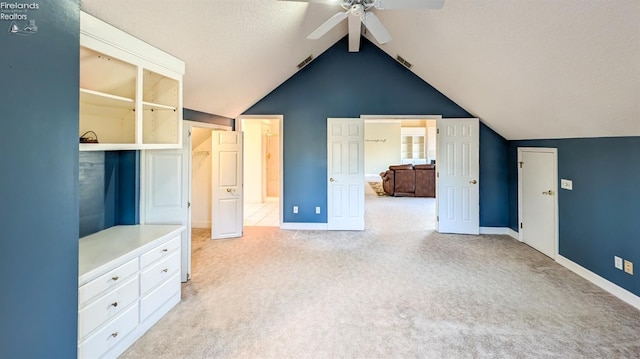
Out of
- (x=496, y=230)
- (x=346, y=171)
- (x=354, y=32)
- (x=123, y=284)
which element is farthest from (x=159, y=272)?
(x=496, y=230)

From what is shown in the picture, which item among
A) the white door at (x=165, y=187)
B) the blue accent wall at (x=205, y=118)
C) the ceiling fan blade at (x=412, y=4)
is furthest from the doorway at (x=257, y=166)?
the ceiling fan blade at (x=412, y=4)

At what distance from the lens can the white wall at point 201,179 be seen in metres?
5.54

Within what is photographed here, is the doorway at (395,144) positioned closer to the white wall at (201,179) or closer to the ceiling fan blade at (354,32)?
the ceiling fan blade at (354,32)

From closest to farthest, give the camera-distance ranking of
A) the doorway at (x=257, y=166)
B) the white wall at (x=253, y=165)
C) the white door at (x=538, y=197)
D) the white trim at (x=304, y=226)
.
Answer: the white door at (x=538, y=197), the white trim at (x=304, y=226), the doorway at (x=257, y=166), the white wall at (x=253, y=165)

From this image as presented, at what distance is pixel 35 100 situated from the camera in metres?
1.33

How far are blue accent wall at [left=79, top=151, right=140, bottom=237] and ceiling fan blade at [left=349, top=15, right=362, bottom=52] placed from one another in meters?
3.33

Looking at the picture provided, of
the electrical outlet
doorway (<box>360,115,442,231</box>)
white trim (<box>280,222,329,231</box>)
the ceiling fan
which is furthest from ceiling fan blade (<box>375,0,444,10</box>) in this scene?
doorway (<box>360,115,442,231</box>)

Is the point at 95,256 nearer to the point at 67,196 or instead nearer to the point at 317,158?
the point at 67,196

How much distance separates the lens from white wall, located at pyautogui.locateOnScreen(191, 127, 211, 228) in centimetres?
554

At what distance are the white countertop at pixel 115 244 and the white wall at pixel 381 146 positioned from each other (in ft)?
40.3

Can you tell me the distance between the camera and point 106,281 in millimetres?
2008

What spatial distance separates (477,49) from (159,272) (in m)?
3.91

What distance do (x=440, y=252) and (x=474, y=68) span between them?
8.30ft

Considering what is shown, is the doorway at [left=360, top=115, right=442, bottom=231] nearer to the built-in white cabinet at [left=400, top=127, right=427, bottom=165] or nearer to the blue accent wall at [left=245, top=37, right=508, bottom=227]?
the built-in white cabinet at [left=400, top=127, right=427, bottom=165]
